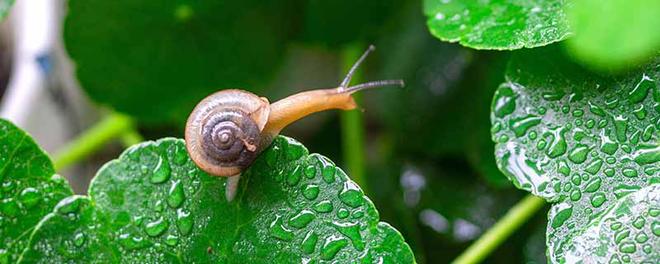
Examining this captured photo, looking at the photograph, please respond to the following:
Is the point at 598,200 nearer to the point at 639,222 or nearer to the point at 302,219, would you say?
the point at 639,222

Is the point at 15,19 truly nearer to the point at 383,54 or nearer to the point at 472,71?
the point at 383,54

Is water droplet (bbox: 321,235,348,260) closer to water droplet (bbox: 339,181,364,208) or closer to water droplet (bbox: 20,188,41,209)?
water droplet (bbox: 339,181,364,208)

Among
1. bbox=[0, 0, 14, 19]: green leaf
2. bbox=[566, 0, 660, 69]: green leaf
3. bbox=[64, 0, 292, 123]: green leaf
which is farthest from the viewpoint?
bbox=[64, 0, 292, 123]: green leaf

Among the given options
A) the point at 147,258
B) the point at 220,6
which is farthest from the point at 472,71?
the point at 147,258

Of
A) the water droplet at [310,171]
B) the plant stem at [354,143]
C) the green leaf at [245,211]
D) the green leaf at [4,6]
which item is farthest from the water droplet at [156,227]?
the plant stem at [354,143]

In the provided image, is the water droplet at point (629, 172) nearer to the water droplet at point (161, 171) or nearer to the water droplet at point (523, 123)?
the water droplet at point (523, 123)

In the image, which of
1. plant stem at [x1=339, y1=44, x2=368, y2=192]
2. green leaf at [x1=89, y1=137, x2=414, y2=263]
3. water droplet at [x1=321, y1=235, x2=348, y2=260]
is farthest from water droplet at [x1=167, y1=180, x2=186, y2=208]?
plant stem at [x1=339, y1=44, x2=368, y2=192]
